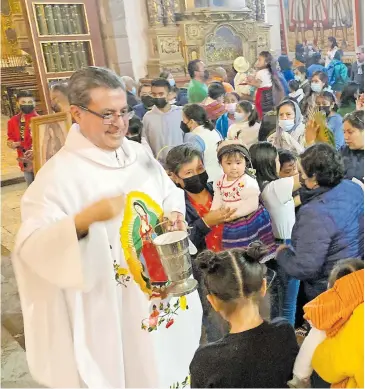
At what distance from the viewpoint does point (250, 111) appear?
6.64 feet

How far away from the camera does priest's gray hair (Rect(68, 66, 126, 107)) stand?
1059mm

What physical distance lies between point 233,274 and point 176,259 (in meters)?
Answer: 0.16

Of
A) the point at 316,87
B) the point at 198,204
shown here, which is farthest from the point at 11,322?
the point at 316,87

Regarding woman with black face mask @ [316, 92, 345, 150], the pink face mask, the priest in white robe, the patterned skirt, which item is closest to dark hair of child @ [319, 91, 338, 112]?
woman with black face mask @ [316, 92, 345, 150]

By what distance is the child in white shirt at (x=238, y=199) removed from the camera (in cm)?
150

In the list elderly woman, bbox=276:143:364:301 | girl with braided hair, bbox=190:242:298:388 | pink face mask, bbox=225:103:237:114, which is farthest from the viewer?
pink face mask, bbox=225:103:237:114

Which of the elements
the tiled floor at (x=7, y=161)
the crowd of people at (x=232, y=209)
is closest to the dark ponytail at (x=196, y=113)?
the crowd of people at (x=232, y=209)

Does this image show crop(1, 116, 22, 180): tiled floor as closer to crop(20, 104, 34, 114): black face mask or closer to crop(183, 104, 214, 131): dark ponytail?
crop(20, 104, 34, 114): black face mask

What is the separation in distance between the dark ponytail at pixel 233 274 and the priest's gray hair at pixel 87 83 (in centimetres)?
49

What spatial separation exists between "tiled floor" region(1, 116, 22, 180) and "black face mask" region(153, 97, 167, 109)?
1.89 ft

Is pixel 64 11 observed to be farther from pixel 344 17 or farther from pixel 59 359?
pixel 59 359

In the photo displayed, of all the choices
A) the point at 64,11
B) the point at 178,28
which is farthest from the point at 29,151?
the point at 178,28

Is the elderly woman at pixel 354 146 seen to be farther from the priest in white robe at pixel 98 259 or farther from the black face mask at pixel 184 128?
the black face mask at pixel 184 128

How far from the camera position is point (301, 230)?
1306mm
